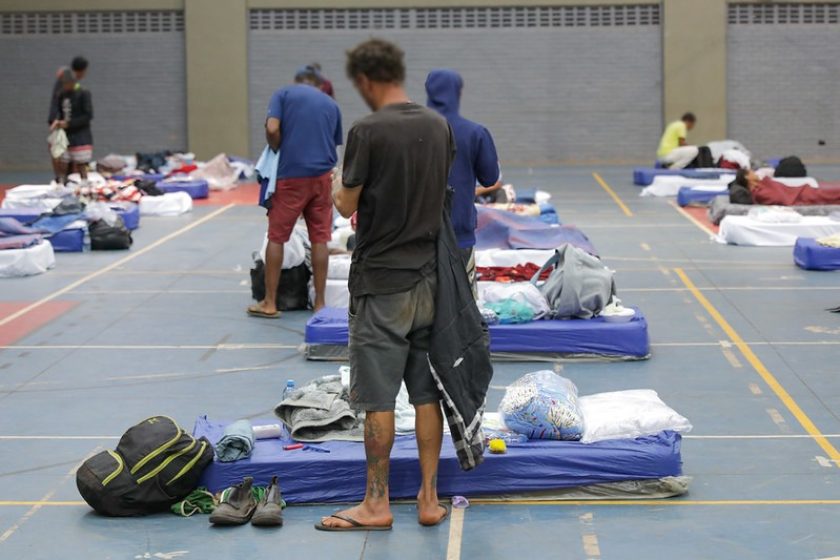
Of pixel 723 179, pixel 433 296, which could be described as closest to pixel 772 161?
pixel 723 179

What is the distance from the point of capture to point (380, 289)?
5.89 meters

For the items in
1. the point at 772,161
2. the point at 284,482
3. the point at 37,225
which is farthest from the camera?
the point at 772,161

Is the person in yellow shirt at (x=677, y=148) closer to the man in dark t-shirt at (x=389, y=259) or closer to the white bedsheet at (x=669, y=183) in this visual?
the white bedsheet at (x=669, y=183)

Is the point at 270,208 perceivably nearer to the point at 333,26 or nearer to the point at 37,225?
the point at 37,225

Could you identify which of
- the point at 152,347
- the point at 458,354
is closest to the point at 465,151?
the point at 458,354

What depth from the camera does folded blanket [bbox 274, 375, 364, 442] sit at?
6.68m

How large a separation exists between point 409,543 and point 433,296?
108 cm

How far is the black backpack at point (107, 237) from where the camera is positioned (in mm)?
15852

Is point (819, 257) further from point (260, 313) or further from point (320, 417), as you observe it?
point (320, 417)

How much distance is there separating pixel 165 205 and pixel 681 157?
899cm

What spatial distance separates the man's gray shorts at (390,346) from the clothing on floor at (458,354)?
5cm

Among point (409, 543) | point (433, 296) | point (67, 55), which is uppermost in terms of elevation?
point (67, 55)

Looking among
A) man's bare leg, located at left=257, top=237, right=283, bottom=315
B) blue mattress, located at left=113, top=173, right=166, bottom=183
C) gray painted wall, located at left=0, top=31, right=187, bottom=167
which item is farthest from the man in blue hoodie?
gray painted wall, located at left=0, top=31, right=187, bottom=167

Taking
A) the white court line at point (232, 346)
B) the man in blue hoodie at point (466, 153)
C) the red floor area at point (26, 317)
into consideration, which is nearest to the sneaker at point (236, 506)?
the man in blue hoodie at point (466, 153)
